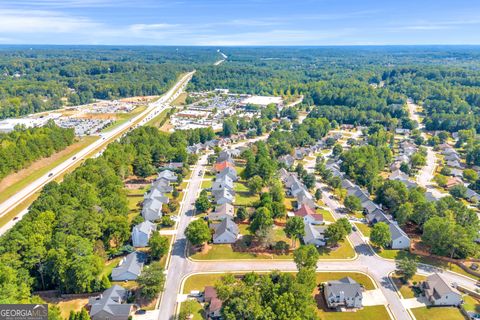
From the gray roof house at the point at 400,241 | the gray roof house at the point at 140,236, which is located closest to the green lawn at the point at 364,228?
the gray roof house at the point at 400,241

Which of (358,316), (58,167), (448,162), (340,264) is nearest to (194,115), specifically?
(58,167)

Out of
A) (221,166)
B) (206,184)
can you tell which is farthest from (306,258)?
(221,166)

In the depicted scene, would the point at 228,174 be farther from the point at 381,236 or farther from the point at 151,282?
the point at 151,282

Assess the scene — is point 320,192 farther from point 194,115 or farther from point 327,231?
point 194,115

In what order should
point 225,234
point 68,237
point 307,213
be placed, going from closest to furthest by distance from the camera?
point 68,237, point 225,234, point 307,213

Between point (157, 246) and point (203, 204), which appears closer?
point (157, 246)

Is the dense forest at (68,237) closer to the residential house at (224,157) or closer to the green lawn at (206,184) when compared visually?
the green lawn at (206,184)
